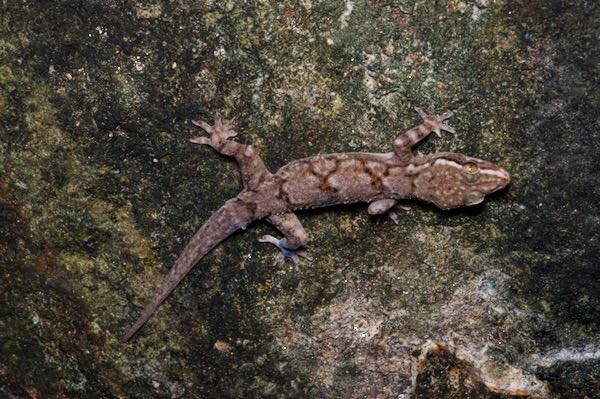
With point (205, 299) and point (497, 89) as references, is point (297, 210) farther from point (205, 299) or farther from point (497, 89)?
point (497, 89)

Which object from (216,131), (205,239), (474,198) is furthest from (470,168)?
(205,239)

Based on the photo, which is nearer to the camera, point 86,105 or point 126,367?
point 86,105

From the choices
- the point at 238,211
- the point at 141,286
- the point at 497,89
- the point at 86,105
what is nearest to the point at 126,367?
the point at 141,286

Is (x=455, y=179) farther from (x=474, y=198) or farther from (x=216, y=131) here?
(x=216, y=131)

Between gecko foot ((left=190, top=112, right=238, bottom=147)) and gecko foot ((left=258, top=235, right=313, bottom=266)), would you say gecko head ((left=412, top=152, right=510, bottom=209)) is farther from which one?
gecko foot ((left=190, top=112, right=238, bottom=147))

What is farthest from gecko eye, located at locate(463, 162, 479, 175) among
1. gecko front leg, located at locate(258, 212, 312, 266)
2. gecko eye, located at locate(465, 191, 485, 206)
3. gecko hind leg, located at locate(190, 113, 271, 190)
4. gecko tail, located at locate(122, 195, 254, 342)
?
gecko tail, located at locate(122, 195, 254, 342)

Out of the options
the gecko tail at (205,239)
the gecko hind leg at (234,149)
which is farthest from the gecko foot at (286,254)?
the gecko hind leg at (234,149)
